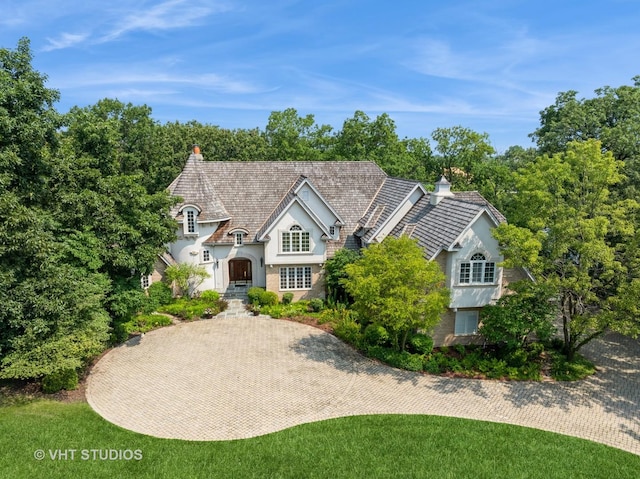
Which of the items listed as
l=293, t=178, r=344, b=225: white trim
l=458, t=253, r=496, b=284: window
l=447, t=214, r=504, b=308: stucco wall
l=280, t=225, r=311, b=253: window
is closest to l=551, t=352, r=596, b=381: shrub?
l=447, t=214, r=504, b=308: stucco wall

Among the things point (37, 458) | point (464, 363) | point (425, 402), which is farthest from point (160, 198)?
point (464, 363)

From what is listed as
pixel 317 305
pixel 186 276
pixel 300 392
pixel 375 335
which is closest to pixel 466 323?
pixel 375 335

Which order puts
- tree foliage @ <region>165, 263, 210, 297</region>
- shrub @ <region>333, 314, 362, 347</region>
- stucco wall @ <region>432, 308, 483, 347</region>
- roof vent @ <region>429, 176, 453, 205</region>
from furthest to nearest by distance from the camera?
tree foliage @ <region>165, 263, 210, 297</region>
roof vent @ <region>429, 176, 453, 205</region>
shrub @ <region>333, 314, 362, 347</region>
stucco wall @ <region>432, 308, 483, 347</region>

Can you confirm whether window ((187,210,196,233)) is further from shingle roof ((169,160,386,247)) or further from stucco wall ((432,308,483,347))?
stucco wall ((432,308,483,347))

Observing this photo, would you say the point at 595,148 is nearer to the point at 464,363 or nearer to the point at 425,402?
the point at 464,363

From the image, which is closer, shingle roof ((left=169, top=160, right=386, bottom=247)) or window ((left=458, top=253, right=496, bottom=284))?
window ((left=458, top=253, right=496, bottom=284))

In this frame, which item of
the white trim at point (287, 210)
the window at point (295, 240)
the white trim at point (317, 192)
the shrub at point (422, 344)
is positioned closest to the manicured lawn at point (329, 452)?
the shrub at point (422, 344)

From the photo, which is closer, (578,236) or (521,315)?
(578,236)

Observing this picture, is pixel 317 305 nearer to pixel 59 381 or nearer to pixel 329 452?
pixel 329 452
